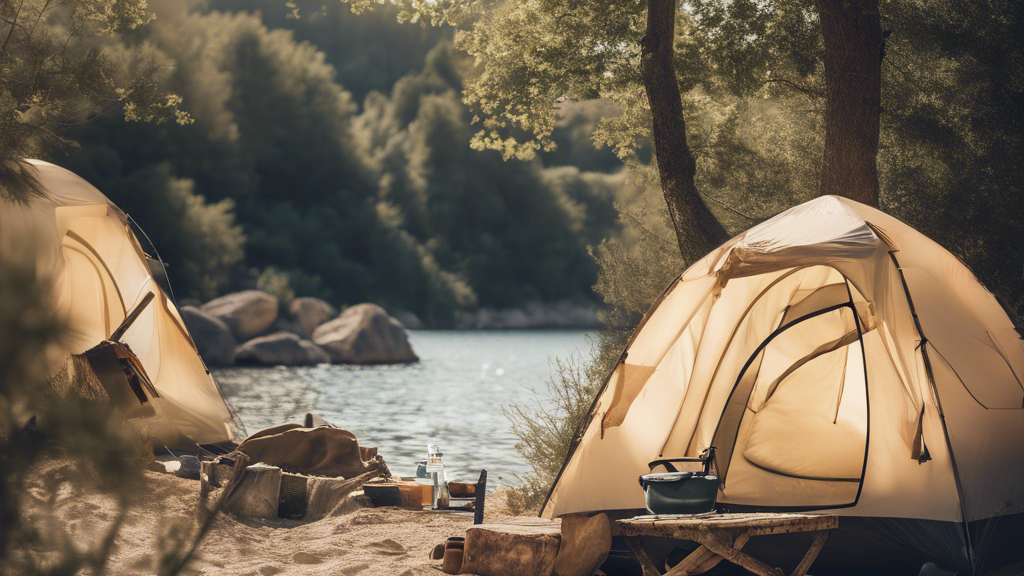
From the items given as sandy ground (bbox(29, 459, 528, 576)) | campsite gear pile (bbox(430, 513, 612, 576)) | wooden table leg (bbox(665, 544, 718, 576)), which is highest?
wooden table leg (bbox(665, 544, 718, 576))

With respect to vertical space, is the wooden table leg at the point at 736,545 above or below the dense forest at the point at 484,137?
below

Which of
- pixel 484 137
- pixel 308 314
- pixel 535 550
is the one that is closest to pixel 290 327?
pixel 308 314

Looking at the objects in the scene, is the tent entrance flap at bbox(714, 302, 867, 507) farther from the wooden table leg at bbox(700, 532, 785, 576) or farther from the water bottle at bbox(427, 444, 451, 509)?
the water bottle at bbox(427, 444, 451, 509)

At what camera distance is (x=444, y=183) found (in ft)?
179

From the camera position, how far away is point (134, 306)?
8.30 m

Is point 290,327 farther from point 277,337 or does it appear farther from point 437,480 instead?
point 437,480

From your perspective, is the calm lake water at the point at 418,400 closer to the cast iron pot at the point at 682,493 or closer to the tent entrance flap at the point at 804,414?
the tent entrance flap at the point at 804,414

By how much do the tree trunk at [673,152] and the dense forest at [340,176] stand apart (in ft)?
82.9

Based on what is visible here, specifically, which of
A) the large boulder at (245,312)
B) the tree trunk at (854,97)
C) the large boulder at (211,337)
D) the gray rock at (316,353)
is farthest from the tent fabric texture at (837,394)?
the large boulder at (245,312)

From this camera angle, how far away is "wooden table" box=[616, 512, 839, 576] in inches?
150

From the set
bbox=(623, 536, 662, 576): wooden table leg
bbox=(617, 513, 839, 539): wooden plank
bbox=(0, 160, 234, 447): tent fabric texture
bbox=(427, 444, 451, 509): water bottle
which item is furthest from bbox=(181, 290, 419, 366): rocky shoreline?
bbox=(617, 513, 839, 539): wooden plank

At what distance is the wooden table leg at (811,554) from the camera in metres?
4.12

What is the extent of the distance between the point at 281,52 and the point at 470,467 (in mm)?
39402

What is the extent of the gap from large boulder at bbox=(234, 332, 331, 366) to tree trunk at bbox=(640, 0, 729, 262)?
21944mm
